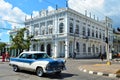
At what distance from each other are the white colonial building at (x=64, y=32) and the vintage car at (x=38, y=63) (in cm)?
2935

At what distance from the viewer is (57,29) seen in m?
47.3

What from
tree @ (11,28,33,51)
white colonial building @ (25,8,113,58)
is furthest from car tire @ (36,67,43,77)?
tree @ (11,28,33,51)

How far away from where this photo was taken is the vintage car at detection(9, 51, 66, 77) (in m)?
13.5

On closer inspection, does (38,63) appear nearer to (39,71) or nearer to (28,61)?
(39,71)

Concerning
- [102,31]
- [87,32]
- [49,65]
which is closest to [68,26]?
[87,32]

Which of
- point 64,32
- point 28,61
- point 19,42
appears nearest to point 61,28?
point 64,32

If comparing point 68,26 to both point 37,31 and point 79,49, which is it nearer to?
point 79,49

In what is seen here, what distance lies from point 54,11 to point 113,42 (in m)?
34.1

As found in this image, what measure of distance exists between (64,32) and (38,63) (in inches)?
1257

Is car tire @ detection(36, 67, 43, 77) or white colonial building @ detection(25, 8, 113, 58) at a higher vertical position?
white colonial building @ detection(25, 8, 113, 58)

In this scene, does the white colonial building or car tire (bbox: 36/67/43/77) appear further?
the white colonial building

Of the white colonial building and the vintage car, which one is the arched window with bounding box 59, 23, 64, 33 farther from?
the vintage car

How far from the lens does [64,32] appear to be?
45688 mm

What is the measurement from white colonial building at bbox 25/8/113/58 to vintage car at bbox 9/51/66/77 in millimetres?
29350
